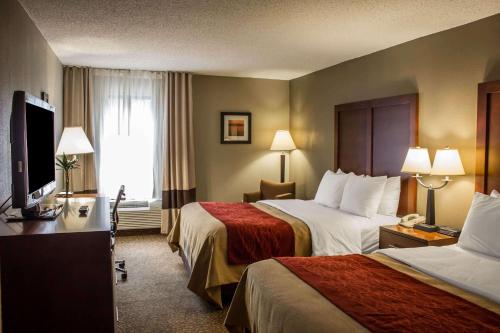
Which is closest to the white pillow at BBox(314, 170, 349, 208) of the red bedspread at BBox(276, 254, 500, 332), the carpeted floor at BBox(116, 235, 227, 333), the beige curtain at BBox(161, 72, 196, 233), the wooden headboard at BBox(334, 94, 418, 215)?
the wooden headboard at BBox(334, 94, 418, 215)

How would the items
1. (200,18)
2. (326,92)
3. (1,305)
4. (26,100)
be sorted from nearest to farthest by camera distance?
(1,305)
(26,100)
(200,18)
(326,92)

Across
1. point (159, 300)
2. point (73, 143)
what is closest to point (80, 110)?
point (73, 143)

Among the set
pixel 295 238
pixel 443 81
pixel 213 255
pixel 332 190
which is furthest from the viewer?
pixel 332 190

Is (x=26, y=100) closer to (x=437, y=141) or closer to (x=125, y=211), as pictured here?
(x=437, y=141)

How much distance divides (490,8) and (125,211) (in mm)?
5124

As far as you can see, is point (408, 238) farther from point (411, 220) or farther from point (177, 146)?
point (177, 146)

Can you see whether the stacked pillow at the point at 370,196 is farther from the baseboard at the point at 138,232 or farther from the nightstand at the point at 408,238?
the baseboard at the point at 138,232

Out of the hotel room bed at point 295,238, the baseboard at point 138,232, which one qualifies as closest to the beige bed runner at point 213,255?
the hotel room bed at point 295,238

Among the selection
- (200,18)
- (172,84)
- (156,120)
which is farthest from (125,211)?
(200,18)

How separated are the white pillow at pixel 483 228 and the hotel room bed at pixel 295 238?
3.67 feet

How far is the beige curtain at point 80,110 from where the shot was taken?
576cm

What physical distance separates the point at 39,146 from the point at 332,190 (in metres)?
3.11

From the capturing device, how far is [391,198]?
4289 millimetres

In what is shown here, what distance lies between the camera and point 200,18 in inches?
140
